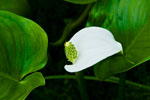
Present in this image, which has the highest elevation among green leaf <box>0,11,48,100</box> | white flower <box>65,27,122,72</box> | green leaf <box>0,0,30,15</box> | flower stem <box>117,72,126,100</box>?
white flower <box>65,27,122,72</box>

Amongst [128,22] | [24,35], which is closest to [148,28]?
[128,22]

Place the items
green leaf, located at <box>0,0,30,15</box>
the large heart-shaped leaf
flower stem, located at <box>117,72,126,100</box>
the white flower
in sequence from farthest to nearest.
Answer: green leaf, located at <box>0,0,30,15</box> < flower stem, located at <box>117,72,126,100</box> < the large heart-shaped leaf < the white flower

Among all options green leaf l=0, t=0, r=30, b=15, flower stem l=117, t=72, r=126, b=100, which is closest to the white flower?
flower stem l=117, t=72, r=126, b=100

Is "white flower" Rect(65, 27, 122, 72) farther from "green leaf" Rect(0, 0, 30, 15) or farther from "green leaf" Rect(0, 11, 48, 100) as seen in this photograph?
"green leaf" Rect(0, 0, 30, 15)

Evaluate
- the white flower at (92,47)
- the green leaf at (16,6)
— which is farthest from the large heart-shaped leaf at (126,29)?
the green leaf at (16,6)

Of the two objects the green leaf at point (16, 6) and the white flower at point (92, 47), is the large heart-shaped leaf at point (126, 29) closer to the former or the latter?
the white flower at point (92, 47)

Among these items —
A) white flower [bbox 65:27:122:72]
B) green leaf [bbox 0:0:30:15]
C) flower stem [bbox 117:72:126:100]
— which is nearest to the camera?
white flower [bbox 65:27:122:72]

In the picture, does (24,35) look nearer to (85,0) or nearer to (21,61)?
(21,61)

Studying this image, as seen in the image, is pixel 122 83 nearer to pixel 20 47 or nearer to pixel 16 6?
pixel 20 47
